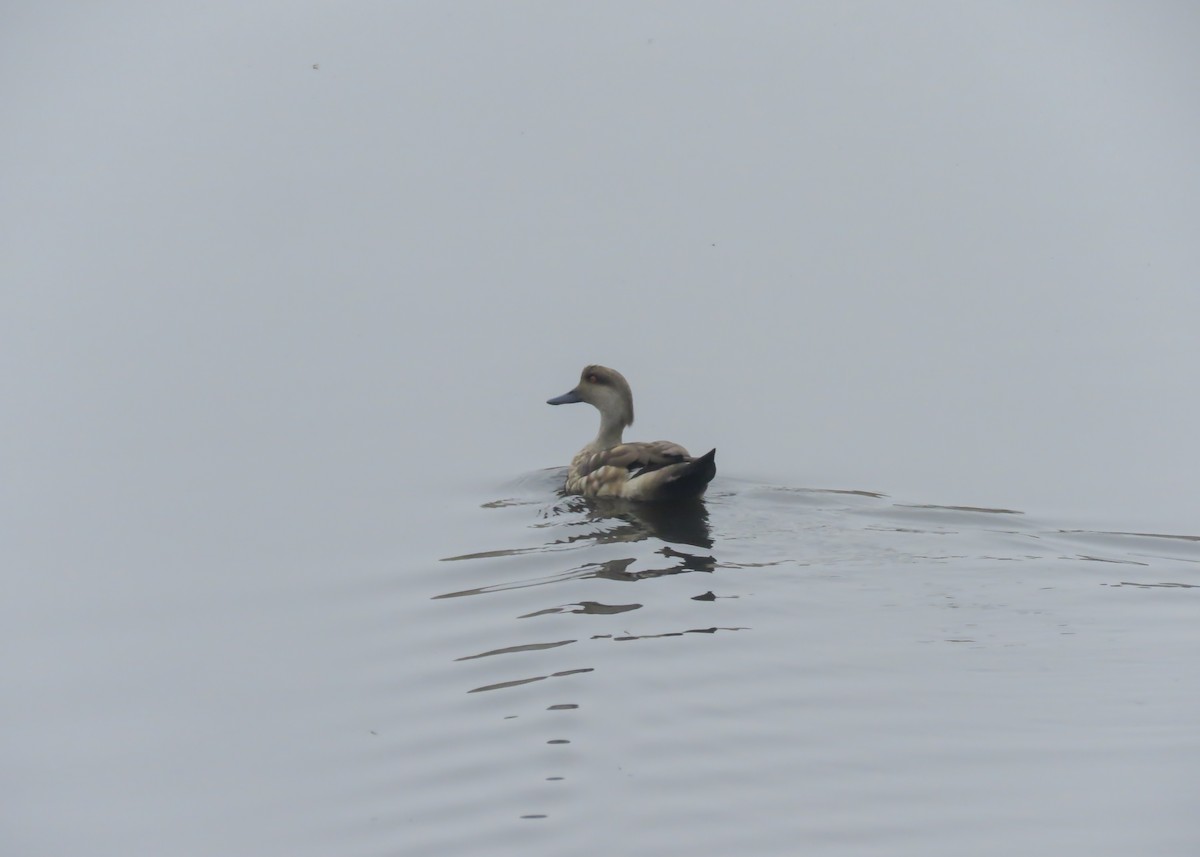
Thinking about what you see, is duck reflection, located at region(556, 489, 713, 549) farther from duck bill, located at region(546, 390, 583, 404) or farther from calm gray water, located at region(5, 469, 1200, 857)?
duck bill, located at region(546, 390, 583, 404)

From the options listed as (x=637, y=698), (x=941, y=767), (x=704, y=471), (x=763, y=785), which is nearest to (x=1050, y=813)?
(x=941, y=767)

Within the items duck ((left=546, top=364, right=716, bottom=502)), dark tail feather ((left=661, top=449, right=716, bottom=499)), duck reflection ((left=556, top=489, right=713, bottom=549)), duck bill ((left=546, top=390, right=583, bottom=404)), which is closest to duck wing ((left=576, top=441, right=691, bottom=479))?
duck ((left=546, top=364, right=716, bottom=502))

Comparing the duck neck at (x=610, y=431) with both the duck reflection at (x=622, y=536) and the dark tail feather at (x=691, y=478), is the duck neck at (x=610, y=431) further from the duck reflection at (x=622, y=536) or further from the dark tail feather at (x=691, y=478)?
the dark tail feather at (x=691, y=478)

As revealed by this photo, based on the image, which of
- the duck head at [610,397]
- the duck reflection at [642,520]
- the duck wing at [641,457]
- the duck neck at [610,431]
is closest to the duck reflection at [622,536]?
the duck reflection at [642,520]

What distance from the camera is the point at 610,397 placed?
41.9 ft

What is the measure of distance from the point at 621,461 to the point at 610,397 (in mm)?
1160

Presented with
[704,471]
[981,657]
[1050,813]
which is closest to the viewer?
[1050,813]

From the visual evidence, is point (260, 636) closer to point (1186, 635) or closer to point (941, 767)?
point (941, 767)

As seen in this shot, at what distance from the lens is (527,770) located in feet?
22.9

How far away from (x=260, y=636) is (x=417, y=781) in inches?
108

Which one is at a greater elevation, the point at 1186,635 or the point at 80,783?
the point at 1186,635

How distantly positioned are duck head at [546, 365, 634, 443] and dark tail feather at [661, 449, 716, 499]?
1.40 m

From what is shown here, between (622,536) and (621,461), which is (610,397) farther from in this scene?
(622,536)

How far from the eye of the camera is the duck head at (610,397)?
12.7 m
